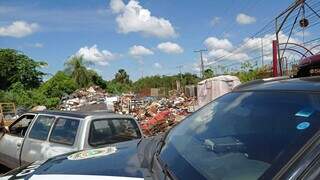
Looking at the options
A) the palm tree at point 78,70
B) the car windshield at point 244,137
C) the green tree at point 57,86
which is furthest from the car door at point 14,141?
the palm tree at point 78,70

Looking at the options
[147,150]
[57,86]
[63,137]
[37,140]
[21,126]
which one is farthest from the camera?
[57,86]

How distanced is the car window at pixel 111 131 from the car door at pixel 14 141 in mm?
2014

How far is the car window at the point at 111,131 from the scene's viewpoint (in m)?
8.04

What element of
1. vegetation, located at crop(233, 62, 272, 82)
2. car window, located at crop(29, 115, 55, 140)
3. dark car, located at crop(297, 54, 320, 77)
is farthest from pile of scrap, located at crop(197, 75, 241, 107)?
dark car, located at crop(297, 54, 320, 77)

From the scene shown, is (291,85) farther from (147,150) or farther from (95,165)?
(95,165)

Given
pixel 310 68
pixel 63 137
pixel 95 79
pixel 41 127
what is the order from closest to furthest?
pixel 310 68
pixel 63 137
pixel 41 127
pixel 95 79

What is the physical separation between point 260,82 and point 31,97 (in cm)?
4906

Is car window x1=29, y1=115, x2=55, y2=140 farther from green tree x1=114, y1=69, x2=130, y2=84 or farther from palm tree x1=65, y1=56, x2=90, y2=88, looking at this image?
green tree x1=114, y1=69, x2=130, y2=84

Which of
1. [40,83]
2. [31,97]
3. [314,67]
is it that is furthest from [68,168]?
[40,83]

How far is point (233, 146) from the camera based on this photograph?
9.07 ft

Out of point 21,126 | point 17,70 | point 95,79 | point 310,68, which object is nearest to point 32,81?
point 17,70

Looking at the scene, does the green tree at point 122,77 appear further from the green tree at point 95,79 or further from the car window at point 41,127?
the car window at point 41,127

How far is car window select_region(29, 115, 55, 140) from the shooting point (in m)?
8.83

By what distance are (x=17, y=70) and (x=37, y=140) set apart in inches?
2117
